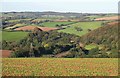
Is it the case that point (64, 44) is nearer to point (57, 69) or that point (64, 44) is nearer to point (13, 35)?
point (13, 35)

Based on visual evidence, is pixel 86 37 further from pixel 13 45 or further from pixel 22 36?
pixel 13 45

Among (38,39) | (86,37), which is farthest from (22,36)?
(86,37)

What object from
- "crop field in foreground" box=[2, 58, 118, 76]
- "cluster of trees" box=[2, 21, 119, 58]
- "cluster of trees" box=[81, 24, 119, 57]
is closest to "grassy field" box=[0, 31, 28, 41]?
"cluster of trees" box=[2, 21, 119, 58]

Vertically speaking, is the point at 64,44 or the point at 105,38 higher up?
the point at 105,38

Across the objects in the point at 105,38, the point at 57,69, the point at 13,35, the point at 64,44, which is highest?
the point at 13,35

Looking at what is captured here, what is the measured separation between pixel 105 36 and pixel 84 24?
16081 mm

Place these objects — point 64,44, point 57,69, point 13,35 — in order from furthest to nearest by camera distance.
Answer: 1. point 13,35
2. point 64,44
3. point 57,69

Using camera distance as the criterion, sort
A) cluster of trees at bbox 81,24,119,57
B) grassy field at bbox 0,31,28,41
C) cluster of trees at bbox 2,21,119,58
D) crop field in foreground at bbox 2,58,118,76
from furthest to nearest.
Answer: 1. grassy field at bbox 0,31,28,41
2. cluster of trees at bbox 81,24,119,57
3. cluster of trees at bbox 2,21,119,58
4. crop field in foreground at bbox 2,58,118,76

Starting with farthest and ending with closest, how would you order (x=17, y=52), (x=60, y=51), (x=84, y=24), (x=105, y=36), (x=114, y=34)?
(x=84, y=24)
(x=105, y=36)
(x=114, y=34)
(x=60, y=51)
(x=17, y=52)

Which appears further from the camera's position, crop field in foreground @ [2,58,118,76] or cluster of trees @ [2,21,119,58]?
cluster of trees @ [2,21,119,58]

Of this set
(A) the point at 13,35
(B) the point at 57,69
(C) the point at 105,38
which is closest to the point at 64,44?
(C) the point at 105,38

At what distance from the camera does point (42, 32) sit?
4616cm

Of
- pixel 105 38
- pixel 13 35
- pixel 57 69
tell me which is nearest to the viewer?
pixel 57 69

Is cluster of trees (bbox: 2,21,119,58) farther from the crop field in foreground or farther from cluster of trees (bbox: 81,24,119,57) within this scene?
the crop field in foreground
